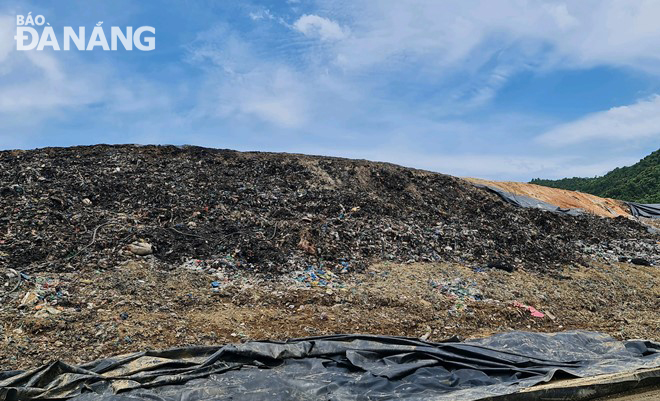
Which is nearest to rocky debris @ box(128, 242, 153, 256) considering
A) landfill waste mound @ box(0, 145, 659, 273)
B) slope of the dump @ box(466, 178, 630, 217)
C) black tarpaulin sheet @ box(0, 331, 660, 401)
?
landfill waste mound @ box(0, 145, 659, 273)

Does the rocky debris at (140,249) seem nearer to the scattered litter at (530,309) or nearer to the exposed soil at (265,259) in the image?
the exposed soil at (265,259)

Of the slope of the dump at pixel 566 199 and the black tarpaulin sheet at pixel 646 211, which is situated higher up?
the slope of the dump at pixel 566 199

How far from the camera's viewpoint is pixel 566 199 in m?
18.4

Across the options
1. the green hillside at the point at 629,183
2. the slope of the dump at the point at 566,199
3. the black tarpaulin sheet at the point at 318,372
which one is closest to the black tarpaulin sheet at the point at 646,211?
the slope of the dump at the point at 566,199

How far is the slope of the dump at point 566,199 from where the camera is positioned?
690 inches

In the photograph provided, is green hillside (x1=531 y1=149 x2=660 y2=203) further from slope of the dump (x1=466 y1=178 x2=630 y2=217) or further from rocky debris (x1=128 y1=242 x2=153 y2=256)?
rocky debris (x1=128 y1=242 x2=153 y2=256)

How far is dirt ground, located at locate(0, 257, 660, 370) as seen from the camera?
16.2 feet

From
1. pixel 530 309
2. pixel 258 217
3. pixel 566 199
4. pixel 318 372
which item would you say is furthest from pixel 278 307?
pixel 566 199

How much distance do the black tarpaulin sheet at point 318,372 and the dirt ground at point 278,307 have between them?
1.26 meters

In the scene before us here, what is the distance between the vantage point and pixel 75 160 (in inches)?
389

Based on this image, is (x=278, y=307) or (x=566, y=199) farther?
(x=566, y=199)

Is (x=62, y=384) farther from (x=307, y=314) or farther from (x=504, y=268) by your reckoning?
(x=504, y=268)

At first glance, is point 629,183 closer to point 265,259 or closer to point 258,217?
point 258,217

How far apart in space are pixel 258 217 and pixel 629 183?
929 inches
